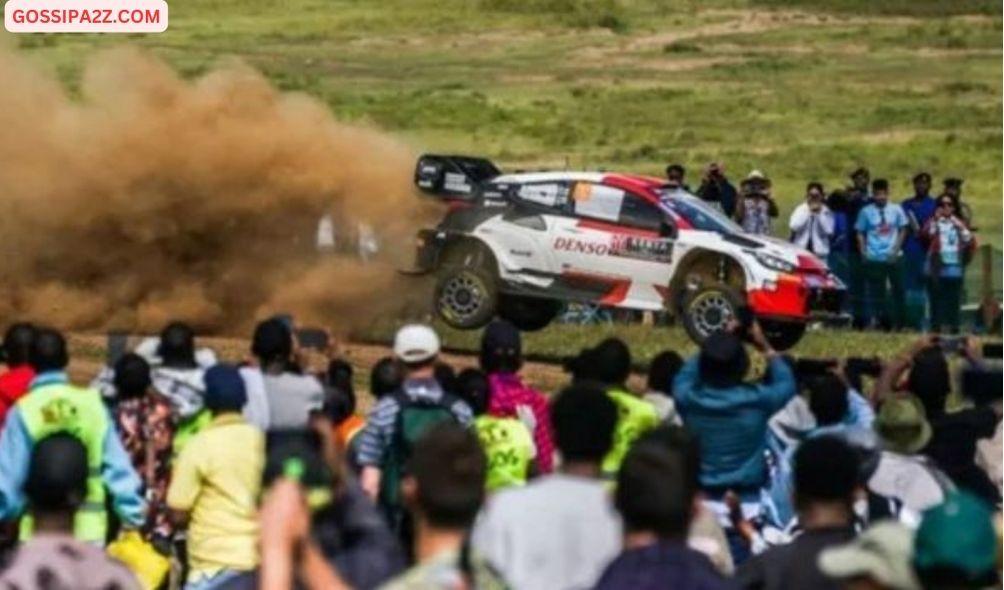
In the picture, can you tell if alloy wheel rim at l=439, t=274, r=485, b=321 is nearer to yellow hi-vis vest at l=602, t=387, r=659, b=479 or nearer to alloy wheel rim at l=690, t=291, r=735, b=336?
alloy wheel rim at l=690, t=291, r=735, b=336

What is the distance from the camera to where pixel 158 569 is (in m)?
13.7

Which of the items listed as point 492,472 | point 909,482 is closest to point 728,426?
point 492,472

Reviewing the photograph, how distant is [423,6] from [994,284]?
31804 mm

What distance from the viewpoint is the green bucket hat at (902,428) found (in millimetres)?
12469

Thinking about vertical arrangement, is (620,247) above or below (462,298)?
above

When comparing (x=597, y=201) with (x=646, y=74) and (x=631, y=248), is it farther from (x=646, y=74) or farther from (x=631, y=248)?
(x=646, y=74)

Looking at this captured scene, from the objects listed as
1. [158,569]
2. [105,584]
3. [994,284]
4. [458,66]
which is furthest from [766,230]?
[458,66]

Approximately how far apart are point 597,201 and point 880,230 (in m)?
3.32

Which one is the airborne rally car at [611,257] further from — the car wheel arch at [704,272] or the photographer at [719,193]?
the photographer at [719,193]

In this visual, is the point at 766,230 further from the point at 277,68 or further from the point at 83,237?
the point at 277,68

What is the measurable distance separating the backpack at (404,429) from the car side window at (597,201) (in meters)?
16.1

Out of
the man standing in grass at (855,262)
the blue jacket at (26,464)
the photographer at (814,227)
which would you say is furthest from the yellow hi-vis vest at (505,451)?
the photographer at (814,227)

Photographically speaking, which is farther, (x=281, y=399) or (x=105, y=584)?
(x=281, y=399)

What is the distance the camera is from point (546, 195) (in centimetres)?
2948
